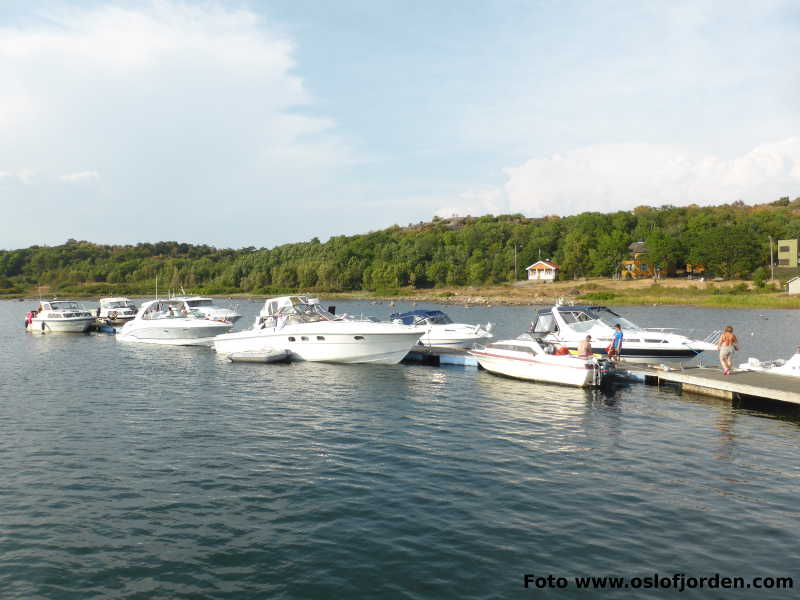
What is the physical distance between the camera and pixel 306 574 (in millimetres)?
9023

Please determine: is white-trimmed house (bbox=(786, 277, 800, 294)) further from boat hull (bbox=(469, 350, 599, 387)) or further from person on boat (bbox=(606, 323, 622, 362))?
boat hull (bbox=(469, 350, 599, 387))

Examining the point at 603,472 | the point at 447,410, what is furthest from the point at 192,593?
the point at 447,410

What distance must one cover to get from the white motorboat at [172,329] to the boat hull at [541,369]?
2185 centimetres

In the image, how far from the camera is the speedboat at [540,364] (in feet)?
77.4

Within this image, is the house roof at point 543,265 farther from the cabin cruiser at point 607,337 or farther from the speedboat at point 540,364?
the speedboat at point 540,364

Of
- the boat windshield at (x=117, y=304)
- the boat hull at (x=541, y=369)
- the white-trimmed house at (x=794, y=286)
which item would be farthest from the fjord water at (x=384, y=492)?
the white-trimmed house at (x=794, y=286)

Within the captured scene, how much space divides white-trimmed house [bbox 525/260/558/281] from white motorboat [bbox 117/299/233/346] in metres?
108

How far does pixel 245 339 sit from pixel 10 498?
21.9m

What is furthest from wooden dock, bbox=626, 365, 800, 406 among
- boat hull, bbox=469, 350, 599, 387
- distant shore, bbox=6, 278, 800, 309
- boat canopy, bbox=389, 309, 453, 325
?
distant shore, bbox=6, 278, 800, 309

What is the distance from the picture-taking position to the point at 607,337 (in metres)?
28.7

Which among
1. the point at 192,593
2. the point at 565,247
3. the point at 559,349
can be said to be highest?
the point at 565,247

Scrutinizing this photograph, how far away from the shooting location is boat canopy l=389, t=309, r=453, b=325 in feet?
123

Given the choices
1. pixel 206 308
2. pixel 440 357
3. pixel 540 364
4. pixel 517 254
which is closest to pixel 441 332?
pixel 440 357

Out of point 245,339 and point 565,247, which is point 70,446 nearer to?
point 245,339
